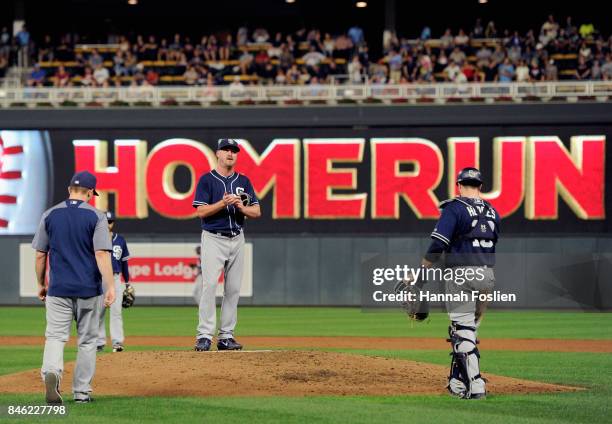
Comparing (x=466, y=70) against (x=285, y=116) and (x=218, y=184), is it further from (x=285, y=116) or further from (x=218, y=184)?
(x=218, y=184)

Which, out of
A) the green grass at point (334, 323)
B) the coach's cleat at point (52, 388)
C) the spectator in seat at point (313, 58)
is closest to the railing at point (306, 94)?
the spectator in seat at point (313, 58)

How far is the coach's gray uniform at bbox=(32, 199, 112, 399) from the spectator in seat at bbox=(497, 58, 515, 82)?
79.0 feet

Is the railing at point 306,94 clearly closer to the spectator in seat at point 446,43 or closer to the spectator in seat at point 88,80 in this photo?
the spectator in seat at point 88,80

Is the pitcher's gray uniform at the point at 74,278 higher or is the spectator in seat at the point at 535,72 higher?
the spectator in seat at the point at 535,72

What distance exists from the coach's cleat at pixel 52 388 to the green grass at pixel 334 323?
11482 millimetres

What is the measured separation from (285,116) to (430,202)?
475 centimetres

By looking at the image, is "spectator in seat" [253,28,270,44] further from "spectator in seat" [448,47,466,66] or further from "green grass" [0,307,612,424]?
"green grass" [0,307,612,424]

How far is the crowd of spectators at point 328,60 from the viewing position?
3294 centimetres

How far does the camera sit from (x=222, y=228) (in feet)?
40.5

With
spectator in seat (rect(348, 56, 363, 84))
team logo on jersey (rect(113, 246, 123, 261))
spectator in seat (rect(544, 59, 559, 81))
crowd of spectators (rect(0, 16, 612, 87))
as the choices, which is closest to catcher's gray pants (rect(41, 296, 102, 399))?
team logo on jersey (rect(113, 246, 123, 261))

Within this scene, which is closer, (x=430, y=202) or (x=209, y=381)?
(x=209, y=381)

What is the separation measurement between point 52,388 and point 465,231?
3.94 m

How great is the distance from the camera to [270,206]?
105ft

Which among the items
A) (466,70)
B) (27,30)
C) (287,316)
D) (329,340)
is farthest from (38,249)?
(27,30)
